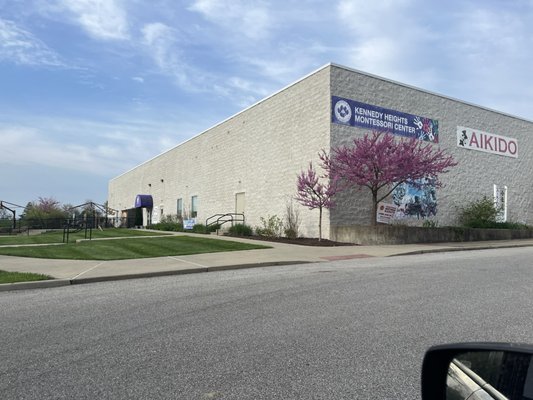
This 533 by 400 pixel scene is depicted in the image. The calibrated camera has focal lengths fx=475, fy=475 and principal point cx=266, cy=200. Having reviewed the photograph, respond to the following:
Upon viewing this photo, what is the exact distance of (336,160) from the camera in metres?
21.9

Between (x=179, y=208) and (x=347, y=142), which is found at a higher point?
(x=347, y=142)

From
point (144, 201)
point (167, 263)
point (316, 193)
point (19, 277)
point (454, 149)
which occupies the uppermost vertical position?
point (454, 149)

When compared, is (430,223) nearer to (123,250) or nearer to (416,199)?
(416,199)

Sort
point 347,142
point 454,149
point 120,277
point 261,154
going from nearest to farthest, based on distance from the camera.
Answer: point 120,277
point 347,142
point 454,149
point 261,154

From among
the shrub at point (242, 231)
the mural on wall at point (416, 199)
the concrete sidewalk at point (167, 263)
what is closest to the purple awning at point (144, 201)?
the shrub at point (242, 231)

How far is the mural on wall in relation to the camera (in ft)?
80.3

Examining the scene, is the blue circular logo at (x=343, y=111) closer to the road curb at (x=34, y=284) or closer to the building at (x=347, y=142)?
the building at (x=347, y=142)

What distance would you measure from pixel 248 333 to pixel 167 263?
27.2 ft

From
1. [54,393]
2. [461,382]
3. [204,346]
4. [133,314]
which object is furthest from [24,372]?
[461,382]

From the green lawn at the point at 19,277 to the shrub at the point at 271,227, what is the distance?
1558cm

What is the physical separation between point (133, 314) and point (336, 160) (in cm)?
1605

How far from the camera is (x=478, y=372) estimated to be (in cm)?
175

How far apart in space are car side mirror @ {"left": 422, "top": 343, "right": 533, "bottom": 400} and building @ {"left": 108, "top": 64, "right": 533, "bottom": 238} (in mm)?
20361

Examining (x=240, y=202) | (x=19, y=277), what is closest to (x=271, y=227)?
(x=240, y=202)
